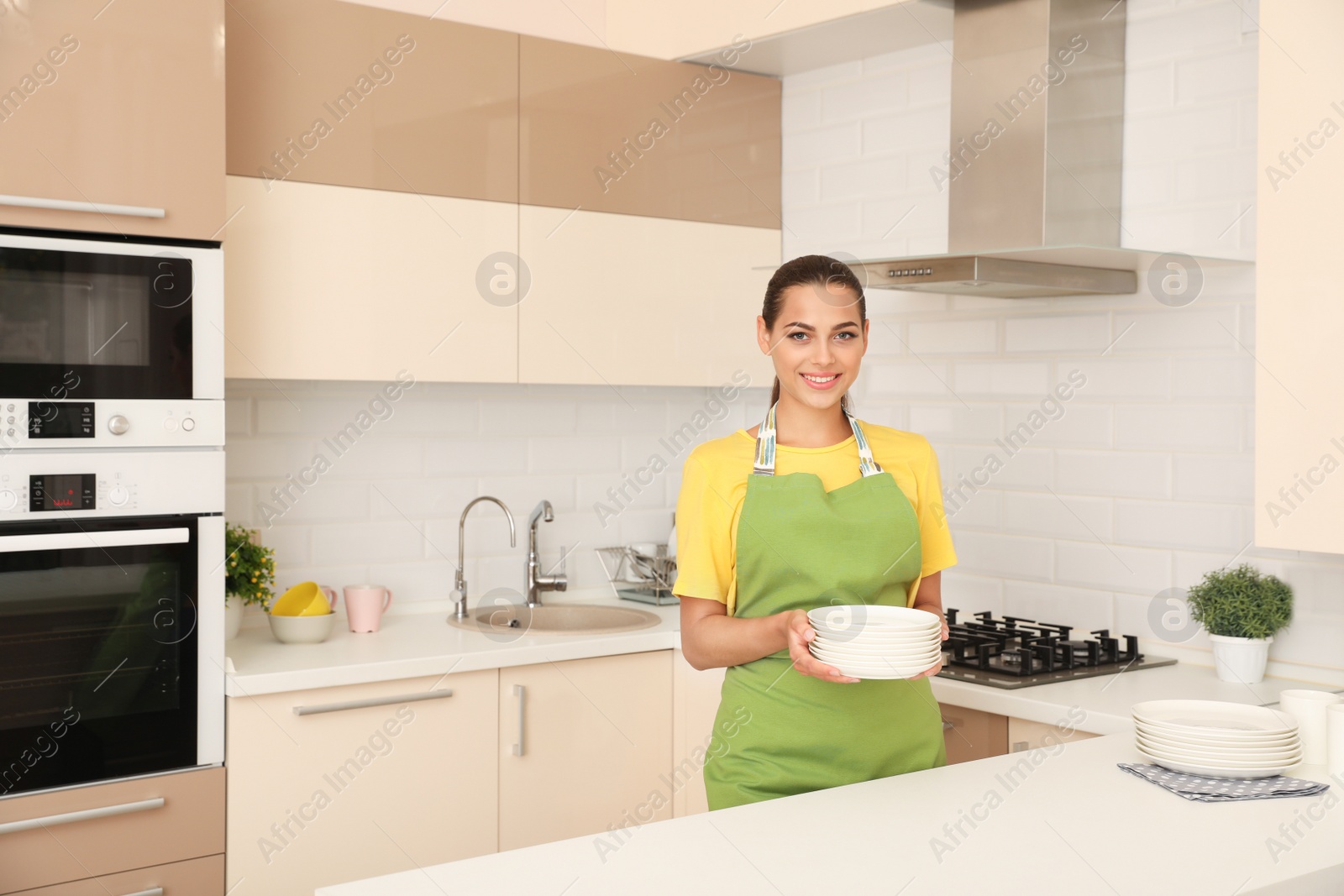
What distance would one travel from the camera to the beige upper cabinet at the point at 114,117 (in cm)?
220

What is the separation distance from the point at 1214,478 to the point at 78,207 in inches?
91.1

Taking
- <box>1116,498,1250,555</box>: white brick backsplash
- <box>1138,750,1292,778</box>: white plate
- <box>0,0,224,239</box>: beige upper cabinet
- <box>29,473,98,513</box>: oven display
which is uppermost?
<box>0,0,224,239</box>: beige upper cabinet

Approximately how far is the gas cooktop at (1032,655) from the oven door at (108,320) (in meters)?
1.59

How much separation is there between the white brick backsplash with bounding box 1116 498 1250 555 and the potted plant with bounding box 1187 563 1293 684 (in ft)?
0.34

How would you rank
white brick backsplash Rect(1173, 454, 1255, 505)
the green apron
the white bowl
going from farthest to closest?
1. the white bowl
2. white brick backsplash Rect(1173, 454, 1255, 505)
3. the green apron

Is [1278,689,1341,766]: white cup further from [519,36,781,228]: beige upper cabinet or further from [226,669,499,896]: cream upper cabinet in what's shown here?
[519,36,781,228]: beige upper cabinet

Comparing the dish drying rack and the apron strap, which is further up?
the apron strap

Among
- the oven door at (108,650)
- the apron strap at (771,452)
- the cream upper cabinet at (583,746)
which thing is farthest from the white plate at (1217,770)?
the oven door at (108,650)

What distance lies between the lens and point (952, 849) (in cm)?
143

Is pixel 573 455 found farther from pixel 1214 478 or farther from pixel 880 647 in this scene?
pixel 880 647

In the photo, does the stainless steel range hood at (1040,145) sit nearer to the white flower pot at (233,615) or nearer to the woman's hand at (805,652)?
the woman's hand at (805,652)

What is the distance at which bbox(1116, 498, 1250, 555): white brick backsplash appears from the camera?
8.45 ft

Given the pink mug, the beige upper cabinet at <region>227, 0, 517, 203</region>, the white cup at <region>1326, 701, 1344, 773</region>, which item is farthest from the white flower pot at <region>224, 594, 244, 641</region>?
the white cup at <region>1326, 701, 1344, 773</region>

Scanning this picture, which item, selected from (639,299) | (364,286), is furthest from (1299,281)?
(364,286)
